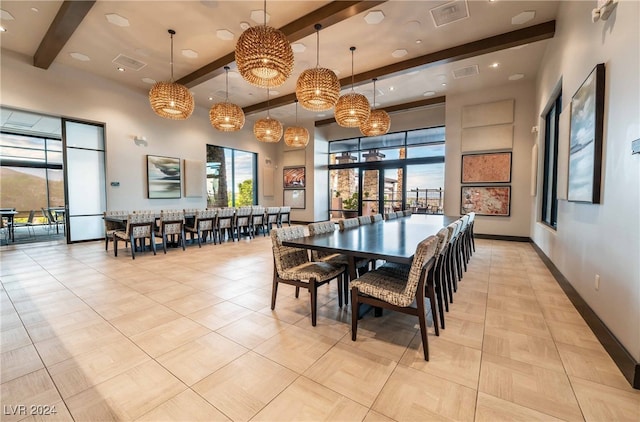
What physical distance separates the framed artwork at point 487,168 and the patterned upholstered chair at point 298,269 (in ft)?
19.8

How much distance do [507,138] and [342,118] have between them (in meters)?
4.89

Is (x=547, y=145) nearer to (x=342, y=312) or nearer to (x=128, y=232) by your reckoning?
(x=342, y=312)

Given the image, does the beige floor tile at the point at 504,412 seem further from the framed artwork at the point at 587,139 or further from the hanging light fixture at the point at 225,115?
the hanging light fixture at the point at 225,115

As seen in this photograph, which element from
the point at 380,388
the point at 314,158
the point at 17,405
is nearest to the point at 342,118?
the point at 380,388

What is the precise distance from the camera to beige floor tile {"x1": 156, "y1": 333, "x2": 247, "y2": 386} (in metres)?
1.79

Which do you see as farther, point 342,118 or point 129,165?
point 129,165

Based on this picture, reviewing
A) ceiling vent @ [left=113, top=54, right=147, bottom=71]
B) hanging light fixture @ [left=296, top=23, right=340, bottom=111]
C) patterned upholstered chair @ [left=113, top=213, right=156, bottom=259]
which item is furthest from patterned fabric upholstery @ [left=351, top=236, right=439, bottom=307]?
ceiling vent @ [left=113, top=54, right=147, bottom=71]

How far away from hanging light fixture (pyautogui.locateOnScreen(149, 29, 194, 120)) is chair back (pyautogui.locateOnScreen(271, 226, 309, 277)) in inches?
126

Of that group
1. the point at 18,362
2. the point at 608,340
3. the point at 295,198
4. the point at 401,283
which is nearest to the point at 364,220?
the point at 401,283

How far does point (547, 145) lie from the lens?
513 centimetres

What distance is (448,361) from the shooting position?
1.90m

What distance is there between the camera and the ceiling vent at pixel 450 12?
386 cm

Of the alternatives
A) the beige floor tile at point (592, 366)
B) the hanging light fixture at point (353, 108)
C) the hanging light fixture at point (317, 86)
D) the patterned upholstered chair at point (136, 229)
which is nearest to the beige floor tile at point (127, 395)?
the beige floor tile at point (592, 366)

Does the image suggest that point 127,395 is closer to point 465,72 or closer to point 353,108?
point 353,108
